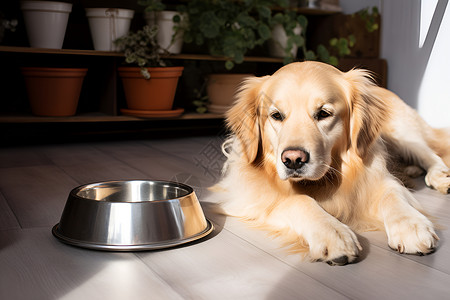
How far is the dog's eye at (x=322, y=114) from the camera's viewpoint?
63.5 inches

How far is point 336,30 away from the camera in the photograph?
428 cm

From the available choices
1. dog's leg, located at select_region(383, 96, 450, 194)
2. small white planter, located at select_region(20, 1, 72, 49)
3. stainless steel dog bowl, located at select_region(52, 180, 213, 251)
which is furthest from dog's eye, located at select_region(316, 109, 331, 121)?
small white planter, located at select_region(20, 1, 72, 49)

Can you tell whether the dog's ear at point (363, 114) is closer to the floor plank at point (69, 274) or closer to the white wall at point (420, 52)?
the floor plank at point (69, 274)

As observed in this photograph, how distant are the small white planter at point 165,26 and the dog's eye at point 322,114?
2217 mm

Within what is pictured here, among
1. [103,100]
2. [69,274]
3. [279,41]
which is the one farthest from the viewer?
[279,41]

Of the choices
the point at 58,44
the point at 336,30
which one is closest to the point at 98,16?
the point at 58,44

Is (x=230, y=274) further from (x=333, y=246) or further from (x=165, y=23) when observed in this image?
(x=165, y=23)

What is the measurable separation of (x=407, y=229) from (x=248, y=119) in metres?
0.67

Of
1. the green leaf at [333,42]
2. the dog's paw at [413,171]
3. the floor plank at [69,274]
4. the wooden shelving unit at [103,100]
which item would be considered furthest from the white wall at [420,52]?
the floor plank at [69,274]

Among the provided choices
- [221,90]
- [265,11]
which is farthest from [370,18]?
[221,90]

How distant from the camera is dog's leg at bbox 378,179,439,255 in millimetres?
1427

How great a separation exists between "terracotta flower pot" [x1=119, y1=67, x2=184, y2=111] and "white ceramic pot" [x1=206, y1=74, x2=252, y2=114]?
0.41m

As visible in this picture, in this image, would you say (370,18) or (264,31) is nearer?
(264,31)

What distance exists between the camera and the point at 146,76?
3.50m
